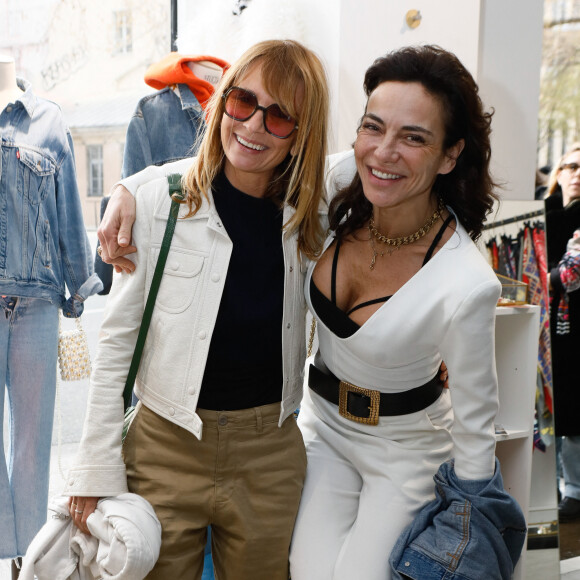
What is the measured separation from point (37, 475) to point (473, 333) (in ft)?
5.79

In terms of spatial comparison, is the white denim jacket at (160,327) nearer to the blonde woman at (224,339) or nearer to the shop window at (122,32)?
the blonde woman at (224,339)

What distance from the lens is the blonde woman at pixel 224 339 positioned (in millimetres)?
1706

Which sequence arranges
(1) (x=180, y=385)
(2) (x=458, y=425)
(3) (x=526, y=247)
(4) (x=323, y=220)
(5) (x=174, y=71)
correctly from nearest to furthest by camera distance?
(1) (x=180, y=385) → (2) (x=458, y=425) → (4) (x=323, y=220) → (5) (x=174, y=71) → (3) (x=526, y=247)

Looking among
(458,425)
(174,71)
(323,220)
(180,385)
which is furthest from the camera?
(174,71)

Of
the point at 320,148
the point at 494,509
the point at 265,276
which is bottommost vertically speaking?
the point at 494,509

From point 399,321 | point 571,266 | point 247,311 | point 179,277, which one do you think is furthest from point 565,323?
point 179,277

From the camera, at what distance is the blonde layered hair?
5.60 ft

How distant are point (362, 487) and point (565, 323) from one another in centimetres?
196

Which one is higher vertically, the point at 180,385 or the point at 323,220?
the point at 323,220

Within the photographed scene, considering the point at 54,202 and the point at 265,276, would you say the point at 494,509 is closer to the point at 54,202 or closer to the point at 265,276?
the point at 265,276

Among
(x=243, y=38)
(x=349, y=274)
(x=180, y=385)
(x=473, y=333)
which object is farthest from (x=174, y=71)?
(x=473, y=333)

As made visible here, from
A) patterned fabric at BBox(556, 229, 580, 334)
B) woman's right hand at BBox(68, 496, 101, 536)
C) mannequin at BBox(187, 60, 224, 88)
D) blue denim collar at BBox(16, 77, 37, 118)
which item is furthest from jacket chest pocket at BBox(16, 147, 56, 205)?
patterned fabric at BBox(556, 229, 580, 334)

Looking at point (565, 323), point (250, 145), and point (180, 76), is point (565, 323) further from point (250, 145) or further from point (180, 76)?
point (250, 145)

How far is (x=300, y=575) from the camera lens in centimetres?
181
